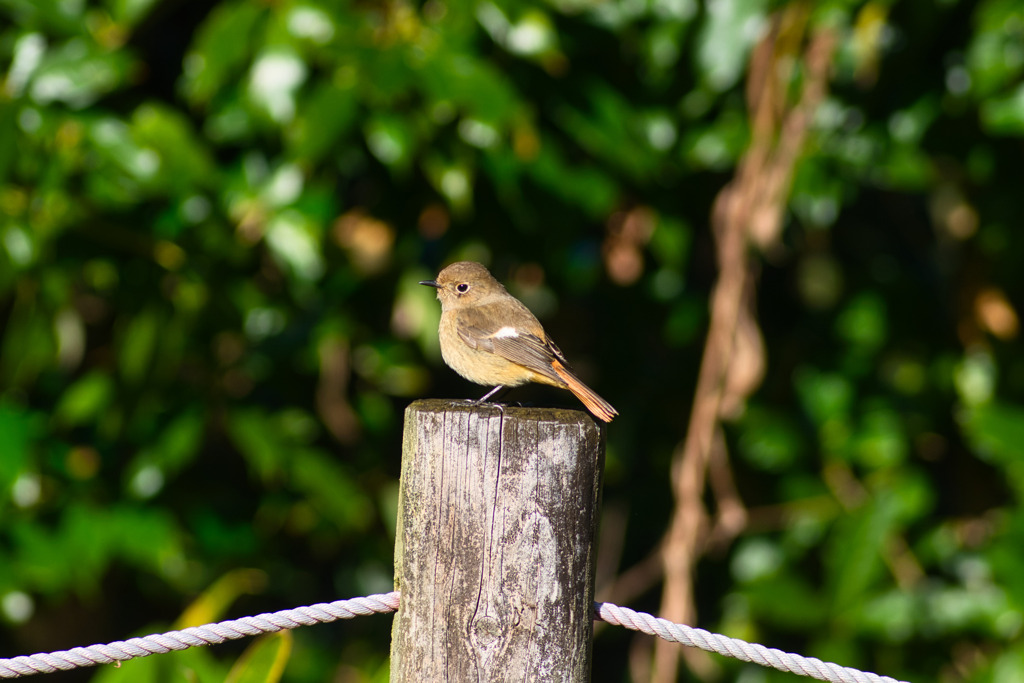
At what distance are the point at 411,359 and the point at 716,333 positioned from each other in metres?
1.38

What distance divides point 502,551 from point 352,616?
0.36 m

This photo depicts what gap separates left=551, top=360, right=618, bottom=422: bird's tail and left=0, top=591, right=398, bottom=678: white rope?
4.94ft

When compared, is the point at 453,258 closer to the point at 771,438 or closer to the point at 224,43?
the point at 224,43

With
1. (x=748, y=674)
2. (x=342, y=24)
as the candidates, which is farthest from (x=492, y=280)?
(x=748, y=674)

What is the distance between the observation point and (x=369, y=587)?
5504 millimetres

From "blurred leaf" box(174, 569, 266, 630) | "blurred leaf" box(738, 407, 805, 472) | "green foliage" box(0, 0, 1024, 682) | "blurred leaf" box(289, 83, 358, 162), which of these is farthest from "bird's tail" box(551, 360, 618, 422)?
"blurred leaf" box(738, 407, 805, 472)

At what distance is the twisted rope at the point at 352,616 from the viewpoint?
2180mm

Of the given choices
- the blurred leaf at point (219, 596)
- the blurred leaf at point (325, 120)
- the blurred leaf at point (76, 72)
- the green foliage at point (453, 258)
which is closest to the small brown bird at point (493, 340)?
the green foliage at point (453, 258)

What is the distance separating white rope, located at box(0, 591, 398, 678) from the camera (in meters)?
2.11

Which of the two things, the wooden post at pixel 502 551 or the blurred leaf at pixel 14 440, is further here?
the blurred leaf at pixel 14 440

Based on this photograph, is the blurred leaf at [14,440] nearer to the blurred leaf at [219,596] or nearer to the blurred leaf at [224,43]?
the blurred leaf at [219,596]

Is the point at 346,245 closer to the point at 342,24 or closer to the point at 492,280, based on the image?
the point at 492,280

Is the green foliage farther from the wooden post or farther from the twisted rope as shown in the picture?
the wooden post

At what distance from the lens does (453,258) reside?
459 cm
